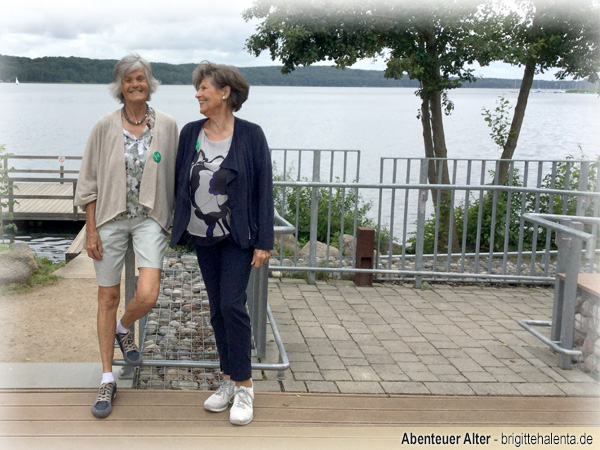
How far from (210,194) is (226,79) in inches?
22.4

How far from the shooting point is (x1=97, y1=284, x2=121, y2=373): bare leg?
3875mm

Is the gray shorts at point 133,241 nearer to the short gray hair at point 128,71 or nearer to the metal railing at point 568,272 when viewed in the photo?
the short gray hair at point 128,71

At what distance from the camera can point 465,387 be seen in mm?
→ 4477

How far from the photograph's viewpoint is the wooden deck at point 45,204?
17.4 m

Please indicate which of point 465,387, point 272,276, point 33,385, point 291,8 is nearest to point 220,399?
point 33,385

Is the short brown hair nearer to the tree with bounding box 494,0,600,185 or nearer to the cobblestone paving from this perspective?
the cobblestone paving

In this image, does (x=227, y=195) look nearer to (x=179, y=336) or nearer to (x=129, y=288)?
(x=129, y=288)

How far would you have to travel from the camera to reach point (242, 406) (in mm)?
3775

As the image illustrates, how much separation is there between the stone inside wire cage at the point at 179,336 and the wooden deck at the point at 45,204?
10.9m

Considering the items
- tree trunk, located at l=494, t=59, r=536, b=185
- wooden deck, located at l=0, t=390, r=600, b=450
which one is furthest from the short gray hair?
tree trunk, located at l=494, t=59, r=536, b=185

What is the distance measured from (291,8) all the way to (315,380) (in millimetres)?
5775

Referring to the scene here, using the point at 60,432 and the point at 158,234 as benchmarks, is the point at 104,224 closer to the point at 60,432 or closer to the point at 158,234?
the point at 158,234

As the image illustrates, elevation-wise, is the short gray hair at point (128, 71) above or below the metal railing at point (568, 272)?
above

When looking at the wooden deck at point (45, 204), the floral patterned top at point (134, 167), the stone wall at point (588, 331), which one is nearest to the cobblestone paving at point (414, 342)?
the stone wall at point (588, 331)
